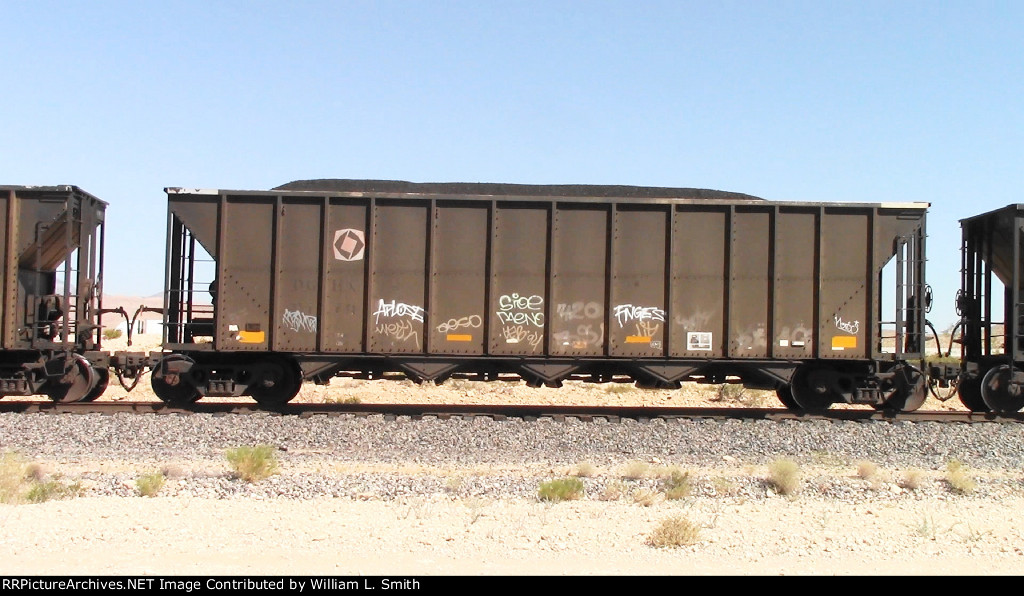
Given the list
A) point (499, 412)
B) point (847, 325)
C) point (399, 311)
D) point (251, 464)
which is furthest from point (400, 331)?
point (847, 325)

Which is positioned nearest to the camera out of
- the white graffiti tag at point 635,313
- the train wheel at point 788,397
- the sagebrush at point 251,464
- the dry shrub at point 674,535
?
the dry shrub at point 674,535

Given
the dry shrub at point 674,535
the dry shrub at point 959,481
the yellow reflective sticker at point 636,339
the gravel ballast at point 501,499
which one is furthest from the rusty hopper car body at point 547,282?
the dry shrub at point 674,535

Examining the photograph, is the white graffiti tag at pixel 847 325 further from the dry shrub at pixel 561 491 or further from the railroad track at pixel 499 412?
the dry shrub at pixel 561 491

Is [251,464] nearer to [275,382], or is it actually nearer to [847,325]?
[275,382]

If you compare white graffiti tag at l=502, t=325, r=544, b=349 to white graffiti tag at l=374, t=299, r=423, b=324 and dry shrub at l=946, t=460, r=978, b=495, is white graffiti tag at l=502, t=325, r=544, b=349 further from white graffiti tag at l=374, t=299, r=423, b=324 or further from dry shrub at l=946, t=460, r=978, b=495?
dry shrub at l=946, t=460, r=978, b=495

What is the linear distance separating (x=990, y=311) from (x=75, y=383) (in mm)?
15009

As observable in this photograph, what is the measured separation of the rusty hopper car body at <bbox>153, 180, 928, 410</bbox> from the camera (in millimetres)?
12648

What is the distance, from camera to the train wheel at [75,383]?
42.6ft

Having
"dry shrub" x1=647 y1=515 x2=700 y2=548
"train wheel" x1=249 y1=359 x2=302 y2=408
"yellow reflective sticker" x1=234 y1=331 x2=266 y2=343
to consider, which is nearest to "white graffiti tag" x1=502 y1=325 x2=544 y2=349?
"train wheel" x1=249 y1=359 x2=302 y2=408

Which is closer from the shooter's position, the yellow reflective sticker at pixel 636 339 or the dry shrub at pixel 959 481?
the dry shrub at pixel 959 481

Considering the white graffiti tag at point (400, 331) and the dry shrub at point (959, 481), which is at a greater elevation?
the white graffiti tag at point (400, 331)

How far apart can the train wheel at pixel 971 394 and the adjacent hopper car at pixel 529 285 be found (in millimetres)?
636

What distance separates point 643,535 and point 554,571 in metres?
1.25
